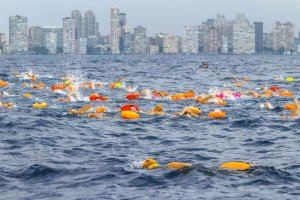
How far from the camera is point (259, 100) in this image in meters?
38.5

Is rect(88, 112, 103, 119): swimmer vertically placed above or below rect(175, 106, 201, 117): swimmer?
below

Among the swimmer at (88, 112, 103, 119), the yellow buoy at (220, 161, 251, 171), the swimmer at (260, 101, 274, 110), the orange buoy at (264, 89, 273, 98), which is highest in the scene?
the orange buoy at (264, 89, 273, 98)

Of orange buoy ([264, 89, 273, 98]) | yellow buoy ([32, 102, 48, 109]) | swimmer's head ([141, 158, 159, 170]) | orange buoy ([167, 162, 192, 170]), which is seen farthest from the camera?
orange buoy ([264, 89, 273, 98])

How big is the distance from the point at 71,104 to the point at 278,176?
69.4ft

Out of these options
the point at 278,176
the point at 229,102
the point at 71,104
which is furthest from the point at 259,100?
the point at 278,176

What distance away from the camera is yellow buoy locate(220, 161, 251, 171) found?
1666 cm

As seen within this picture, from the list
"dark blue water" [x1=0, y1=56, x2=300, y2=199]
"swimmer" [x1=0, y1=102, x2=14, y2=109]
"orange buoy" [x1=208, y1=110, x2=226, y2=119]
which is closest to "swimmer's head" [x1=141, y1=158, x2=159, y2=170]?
"dark blue water" [x1=0, y1=56, x2=300, y2=199]

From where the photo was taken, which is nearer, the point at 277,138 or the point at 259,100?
the point at 277,138

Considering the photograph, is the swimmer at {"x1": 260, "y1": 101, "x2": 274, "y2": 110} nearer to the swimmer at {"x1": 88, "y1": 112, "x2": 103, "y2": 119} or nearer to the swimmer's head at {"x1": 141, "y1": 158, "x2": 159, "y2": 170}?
the swimmer at {"x1": 88, "y1": 112, "x2": 103, "y2": 119}

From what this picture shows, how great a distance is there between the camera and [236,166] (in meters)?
16.8

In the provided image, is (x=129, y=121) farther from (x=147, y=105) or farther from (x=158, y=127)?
(x=147, y=105)

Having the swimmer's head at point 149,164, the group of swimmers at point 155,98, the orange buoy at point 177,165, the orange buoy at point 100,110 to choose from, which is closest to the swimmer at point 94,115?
the group of swimmers at point 155,98

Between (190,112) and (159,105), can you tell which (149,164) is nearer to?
(190,112)

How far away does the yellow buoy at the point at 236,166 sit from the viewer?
16656 mm
